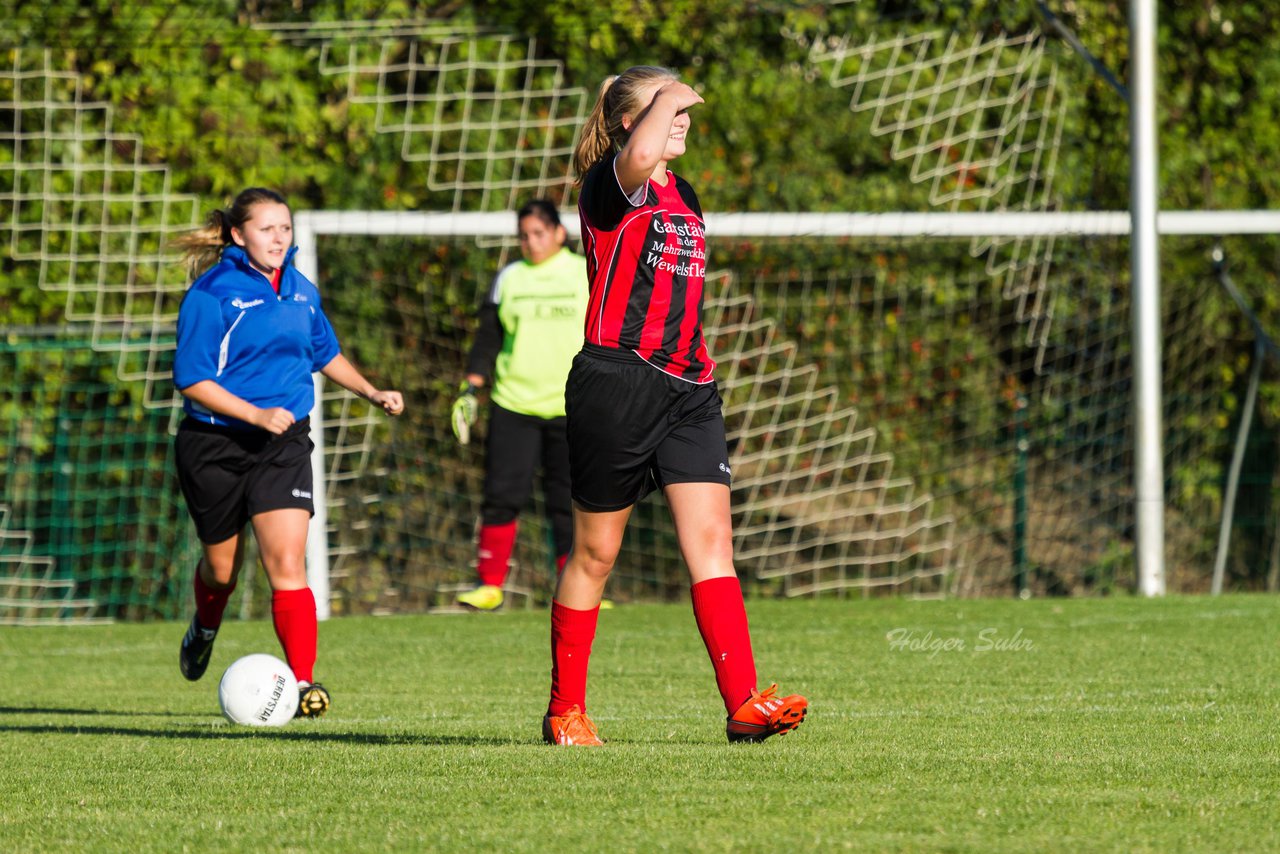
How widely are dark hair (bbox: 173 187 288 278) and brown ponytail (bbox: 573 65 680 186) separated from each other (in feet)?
5.84

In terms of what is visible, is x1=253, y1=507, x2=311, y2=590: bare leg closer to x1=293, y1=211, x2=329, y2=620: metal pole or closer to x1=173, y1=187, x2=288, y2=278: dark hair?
x1=173, y1=187, x2=288, y2=278: dark hair

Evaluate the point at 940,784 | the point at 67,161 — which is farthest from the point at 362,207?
the point at 940,784

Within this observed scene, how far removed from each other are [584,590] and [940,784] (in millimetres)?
1286

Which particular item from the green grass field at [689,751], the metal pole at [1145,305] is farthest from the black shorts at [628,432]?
the metal pole at [1145,305]

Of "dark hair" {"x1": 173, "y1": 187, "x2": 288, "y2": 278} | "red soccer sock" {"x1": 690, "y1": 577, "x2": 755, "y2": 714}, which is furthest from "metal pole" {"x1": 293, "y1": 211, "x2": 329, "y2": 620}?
"red soccer sock" {"x1": 690, "y1": 577, "x2": 755, "y2": 714}

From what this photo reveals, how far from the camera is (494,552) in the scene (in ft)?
30.4

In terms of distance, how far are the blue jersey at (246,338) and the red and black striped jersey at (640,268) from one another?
1.81 metres

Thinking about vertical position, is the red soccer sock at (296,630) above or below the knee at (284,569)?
below

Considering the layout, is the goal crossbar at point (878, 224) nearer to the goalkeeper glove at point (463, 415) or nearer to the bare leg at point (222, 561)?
the goalkeeper glove at point (463, 415)

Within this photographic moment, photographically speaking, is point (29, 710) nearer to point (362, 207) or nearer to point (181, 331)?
point (181, 331)

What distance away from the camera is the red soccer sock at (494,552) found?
9242 millimetres

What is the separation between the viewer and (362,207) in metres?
11.9

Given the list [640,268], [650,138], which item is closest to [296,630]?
[640,268]

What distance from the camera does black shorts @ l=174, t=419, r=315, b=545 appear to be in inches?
228
